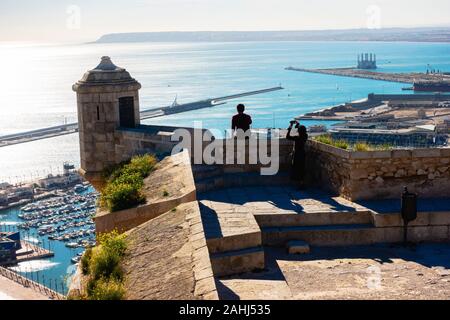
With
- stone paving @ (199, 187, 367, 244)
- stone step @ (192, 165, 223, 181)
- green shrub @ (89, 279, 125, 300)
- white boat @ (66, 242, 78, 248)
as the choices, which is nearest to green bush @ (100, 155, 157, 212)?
stone step @ (192, 165, 223, 181)

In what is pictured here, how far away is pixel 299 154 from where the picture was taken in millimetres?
10016

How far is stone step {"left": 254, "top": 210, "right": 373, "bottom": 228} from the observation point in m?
8.57

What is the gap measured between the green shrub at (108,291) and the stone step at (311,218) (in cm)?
292

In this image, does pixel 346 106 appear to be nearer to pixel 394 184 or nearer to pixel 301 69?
pixel 301 69

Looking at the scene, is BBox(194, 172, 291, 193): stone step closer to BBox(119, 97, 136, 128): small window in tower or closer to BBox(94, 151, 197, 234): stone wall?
BBox(94, 151, 197, 234): stone wall

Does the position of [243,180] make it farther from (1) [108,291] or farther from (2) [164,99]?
(2) [164,99]

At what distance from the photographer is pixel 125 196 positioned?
868 centimetres

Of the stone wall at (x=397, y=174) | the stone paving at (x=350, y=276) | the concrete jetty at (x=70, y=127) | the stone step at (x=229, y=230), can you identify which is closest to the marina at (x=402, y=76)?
the concrete jetty at (x=70, y=127)

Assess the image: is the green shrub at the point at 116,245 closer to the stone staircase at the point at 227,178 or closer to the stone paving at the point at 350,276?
the stone paving at the point at 350,276

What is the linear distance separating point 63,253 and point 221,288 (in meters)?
44.6

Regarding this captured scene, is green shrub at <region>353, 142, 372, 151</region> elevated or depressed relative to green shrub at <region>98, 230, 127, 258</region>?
elevated

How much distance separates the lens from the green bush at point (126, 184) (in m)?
8.66

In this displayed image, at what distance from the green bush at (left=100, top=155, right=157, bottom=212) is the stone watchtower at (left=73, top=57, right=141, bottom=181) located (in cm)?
49

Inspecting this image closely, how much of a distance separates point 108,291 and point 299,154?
5154 mm
